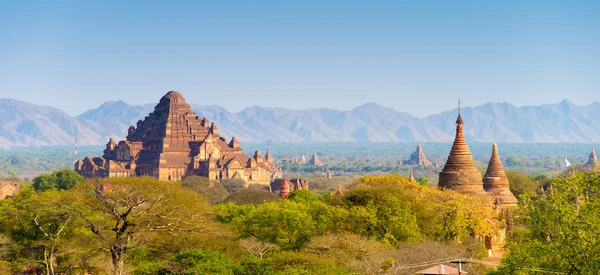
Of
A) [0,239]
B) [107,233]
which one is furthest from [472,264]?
[0,239]

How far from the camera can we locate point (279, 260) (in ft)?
150

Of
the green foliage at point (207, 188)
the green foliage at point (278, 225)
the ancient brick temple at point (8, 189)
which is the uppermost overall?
the green foliage at point (278, 225)

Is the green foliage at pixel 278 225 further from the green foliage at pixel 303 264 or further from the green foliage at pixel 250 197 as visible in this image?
the green foliage at pixel 250 197

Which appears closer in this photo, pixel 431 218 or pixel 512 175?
pixel 431 218

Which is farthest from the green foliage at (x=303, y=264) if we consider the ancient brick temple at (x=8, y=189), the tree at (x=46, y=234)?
the ancient brick temple at (x=8, y=189)

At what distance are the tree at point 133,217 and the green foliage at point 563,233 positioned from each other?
18.7 metres

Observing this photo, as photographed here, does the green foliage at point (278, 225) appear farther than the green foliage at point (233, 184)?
No

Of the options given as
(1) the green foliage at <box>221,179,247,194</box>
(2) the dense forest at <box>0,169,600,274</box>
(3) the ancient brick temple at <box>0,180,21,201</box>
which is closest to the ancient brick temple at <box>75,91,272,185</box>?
(1) the green foliage at <box>221,179,247,194</box>

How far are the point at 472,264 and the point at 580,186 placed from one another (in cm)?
1445

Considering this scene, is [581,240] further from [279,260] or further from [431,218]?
[431,218]

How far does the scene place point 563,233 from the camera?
35812 millimetres

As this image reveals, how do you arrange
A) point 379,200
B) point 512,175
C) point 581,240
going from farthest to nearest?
point 512,175
point 379,200
point 581,240

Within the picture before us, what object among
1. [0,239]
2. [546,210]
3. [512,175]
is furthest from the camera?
[512,175]

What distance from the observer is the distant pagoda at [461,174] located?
72.9m
